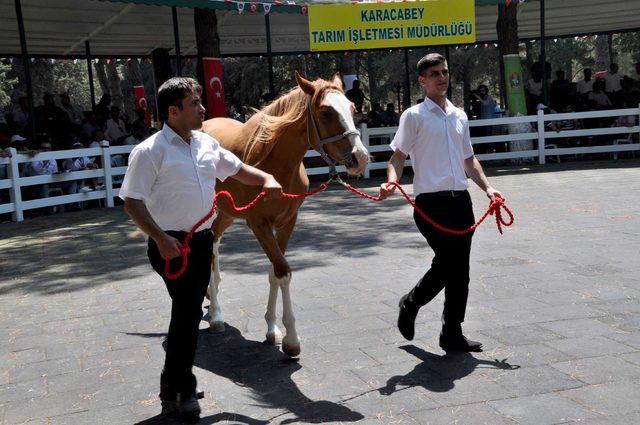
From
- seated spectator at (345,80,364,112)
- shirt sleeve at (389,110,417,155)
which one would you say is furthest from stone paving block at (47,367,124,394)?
seated spectator at (345,80,364,112)

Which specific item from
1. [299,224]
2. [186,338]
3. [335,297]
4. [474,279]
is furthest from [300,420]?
[299,224]

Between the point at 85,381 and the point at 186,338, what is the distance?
45.5 inches

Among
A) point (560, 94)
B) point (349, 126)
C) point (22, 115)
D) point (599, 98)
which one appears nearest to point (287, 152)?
point (349, 126)

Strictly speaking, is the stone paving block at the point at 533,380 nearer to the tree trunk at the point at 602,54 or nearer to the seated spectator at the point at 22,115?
the seated spectator at the point at 22,115

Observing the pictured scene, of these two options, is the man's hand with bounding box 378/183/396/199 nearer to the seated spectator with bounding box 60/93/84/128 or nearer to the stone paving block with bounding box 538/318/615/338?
the stone paving block with bounding box 538/318/615/338

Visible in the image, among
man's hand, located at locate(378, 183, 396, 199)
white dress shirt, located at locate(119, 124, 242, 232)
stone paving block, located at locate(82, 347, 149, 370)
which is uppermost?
white dress shirt, located at locate(119, 124, 242, 232)

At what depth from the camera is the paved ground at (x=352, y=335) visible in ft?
14.1

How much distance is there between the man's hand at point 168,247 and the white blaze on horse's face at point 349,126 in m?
1.42

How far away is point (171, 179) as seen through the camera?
403 centimetres

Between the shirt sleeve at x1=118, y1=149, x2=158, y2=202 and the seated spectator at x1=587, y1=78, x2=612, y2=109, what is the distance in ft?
56.4

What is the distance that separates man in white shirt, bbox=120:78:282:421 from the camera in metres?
3.96

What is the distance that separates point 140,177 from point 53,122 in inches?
508

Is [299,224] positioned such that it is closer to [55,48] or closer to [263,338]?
[263,338]

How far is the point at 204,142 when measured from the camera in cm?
429
